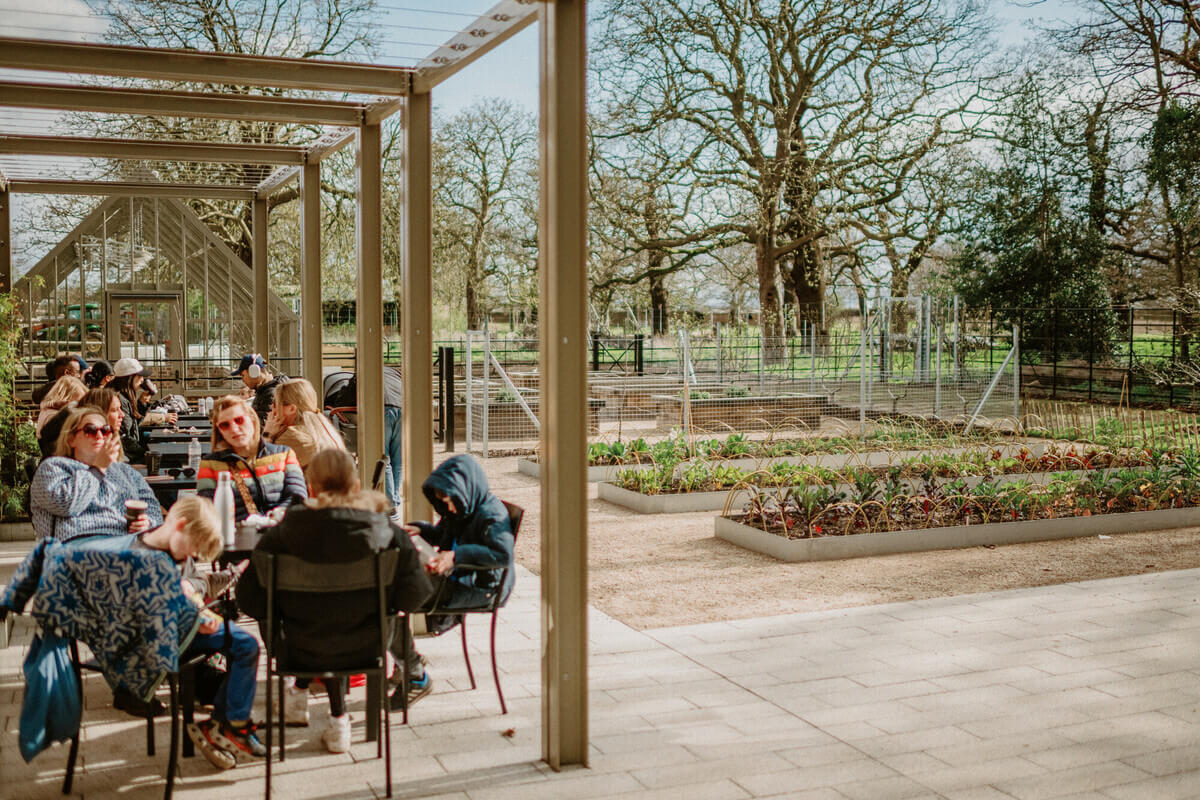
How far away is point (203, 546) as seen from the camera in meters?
3.71

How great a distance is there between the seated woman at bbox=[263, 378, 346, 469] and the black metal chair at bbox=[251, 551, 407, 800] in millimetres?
2056

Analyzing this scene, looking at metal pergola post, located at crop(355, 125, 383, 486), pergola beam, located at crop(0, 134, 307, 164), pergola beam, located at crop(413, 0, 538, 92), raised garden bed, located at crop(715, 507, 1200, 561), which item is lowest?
raised garden bed, located at crop(715, 507, 1200, 561)

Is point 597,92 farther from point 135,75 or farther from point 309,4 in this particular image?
point 135,75

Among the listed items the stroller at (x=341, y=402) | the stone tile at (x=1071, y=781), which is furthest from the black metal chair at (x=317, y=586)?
the stroller at (x=341, y=402)

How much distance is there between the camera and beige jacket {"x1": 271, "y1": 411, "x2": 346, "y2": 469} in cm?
566

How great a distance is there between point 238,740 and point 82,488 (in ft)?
3.87

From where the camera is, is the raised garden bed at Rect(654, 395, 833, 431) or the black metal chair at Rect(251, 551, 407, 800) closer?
the black metal chair at Rect(251, 551, 407, 800)

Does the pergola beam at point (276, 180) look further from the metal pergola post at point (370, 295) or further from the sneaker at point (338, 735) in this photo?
the sneaker at point (338, 735)

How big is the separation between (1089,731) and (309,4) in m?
15.2

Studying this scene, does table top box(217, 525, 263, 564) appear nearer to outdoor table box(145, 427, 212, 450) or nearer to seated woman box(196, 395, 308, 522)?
seated woman box(196, 395, 308, 522)

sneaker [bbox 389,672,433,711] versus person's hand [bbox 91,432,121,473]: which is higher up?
person's hand [bbox 91,432,121,473]

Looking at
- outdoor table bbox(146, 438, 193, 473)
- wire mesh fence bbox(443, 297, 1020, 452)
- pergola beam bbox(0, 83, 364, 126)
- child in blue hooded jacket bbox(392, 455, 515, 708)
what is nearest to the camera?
child in blue hooded jacket bbox(392, 455, 515, 708)

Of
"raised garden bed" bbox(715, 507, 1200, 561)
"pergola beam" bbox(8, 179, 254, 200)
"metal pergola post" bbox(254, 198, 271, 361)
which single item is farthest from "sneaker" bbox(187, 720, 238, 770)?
"metal pergola post" bbox(254, 198, 271, 361)

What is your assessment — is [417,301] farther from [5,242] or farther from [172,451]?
[5,242]
